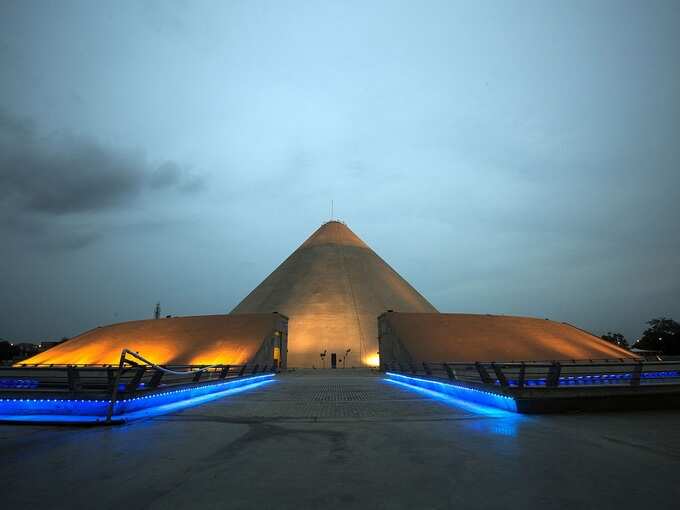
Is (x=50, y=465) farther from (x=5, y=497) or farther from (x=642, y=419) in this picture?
(x=642, y=419)

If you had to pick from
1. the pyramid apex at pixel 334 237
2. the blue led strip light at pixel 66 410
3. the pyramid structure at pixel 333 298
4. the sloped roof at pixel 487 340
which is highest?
the pyramid apex at pixel 334 237

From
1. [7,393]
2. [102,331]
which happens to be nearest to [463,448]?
[7,393]

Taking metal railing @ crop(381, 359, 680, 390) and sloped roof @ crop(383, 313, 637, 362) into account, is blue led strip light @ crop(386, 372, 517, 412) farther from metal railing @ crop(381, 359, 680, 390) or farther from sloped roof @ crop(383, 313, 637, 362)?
sloped roof @ crop(383, 313, 637, 362)

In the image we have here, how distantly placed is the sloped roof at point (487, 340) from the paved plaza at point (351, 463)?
83.4ft

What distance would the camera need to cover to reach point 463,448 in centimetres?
500

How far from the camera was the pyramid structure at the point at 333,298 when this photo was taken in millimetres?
42469

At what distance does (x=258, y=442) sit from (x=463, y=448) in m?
2.61

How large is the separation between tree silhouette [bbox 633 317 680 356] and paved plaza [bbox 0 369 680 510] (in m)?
78.9

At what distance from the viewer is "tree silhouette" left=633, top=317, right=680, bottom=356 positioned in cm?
6838

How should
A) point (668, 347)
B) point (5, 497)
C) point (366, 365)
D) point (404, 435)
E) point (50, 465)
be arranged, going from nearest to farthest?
point (5, 497) < point (50, 465) < point (404, 435) < point (366, 365) < point (668, 347)

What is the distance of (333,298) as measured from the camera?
1895 inches

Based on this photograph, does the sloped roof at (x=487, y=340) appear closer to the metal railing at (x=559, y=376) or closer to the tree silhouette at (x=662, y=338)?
the metal railing at (x=559, y=376)

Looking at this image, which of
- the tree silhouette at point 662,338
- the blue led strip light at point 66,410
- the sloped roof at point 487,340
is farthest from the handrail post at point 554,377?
the tree silhouette at point 662,338

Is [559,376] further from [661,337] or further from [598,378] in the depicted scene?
[661,337]
